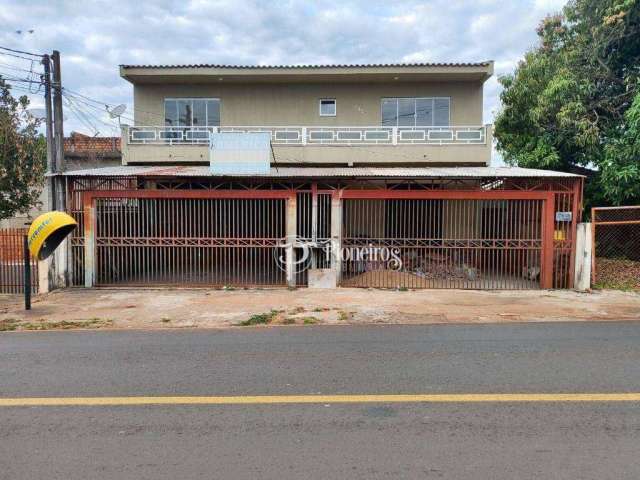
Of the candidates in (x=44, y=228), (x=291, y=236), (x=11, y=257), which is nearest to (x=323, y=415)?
(x=44, y=228)

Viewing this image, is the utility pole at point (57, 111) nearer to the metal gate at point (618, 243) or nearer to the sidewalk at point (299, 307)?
the sidewalk at point (299, 307)

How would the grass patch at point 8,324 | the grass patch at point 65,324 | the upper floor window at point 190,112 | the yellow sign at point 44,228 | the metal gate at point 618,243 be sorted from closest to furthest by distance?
1. the grass patch at point 8,324
2. the grass patch at point 65,324
3. the yellow sign at point 44,228
4. the metal gate at point 618,243
5. the upper floor window at point 190,112

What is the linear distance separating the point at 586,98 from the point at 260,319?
12.2 m

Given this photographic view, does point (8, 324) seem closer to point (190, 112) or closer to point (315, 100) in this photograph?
point (190, 112)

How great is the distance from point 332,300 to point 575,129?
31.1 ft

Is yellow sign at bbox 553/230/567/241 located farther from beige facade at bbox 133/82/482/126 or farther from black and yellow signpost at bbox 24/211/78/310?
black and yellow signpost at bbox 24/211/78/310

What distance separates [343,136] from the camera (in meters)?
15.4

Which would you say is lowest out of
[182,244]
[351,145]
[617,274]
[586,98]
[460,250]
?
[617,274]

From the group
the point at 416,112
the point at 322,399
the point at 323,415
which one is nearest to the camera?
the point at 323,415

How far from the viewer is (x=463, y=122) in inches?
642

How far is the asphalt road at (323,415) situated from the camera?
3.13 meters

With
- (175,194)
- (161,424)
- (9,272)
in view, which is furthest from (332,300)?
(9,272)

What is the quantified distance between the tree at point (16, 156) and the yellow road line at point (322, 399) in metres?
11.9

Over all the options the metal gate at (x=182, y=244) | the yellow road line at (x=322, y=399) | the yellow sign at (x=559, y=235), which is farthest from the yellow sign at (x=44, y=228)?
the yellow sign at (x=559, y=235)
